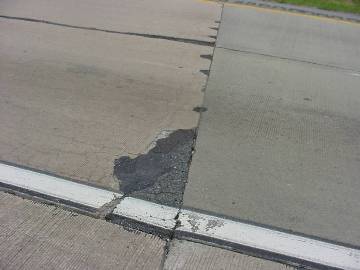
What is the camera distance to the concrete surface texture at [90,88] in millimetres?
5090

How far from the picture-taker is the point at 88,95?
6.41 meters

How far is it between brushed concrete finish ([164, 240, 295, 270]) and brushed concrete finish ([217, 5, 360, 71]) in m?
5.54

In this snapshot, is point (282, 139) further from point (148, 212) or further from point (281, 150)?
point (148, 212)

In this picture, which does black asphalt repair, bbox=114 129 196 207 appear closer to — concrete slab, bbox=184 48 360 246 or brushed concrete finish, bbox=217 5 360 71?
concrete slab, bbox=184 48 360 246

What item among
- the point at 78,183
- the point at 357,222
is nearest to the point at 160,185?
the point at 78,183

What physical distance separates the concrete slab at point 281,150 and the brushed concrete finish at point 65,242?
0.80 metres

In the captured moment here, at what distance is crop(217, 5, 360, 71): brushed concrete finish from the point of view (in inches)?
348

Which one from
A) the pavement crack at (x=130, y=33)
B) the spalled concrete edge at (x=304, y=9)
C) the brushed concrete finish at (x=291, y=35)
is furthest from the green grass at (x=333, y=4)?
the pavement crack at (x=130, y=33)

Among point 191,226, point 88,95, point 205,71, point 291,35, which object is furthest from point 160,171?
point 291,35

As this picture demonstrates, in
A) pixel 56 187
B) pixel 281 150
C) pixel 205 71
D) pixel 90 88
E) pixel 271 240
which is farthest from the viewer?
pixel 205 71

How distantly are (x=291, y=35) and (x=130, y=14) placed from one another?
10.9ft

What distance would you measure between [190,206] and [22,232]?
1.42 meters

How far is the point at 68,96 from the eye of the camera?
6.32 m

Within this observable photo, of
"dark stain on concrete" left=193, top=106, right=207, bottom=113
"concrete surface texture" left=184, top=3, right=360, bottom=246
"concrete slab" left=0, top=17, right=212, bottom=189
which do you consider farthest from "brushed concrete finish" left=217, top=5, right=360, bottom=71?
"dark stain on concrete" left=193, top=106, right=207, bottom=113
